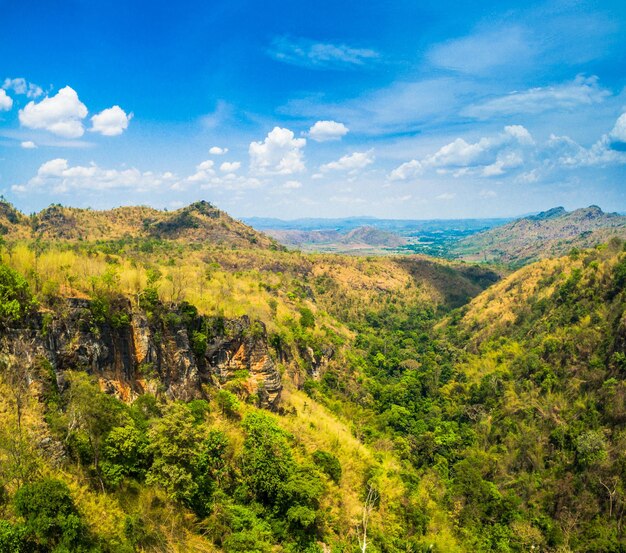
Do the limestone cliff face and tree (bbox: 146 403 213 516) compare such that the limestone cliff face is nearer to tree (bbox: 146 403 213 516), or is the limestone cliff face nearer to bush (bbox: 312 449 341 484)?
tree (bbox: 146 403 213 516)

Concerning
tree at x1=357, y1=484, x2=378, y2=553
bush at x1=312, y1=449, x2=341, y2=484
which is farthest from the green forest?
tree at x1=357, y1=484, x2=378, y2=553

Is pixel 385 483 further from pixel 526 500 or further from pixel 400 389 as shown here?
pixel 400 389

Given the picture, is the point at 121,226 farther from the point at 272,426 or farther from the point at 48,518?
the point at 48,518

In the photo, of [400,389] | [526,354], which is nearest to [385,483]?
[400,389]

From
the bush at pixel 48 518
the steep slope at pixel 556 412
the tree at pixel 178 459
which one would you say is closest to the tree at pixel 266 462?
the tree at pixel 178 459

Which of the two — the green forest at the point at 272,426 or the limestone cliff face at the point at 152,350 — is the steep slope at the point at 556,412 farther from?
the limestone cliff face at the point at 152,350
